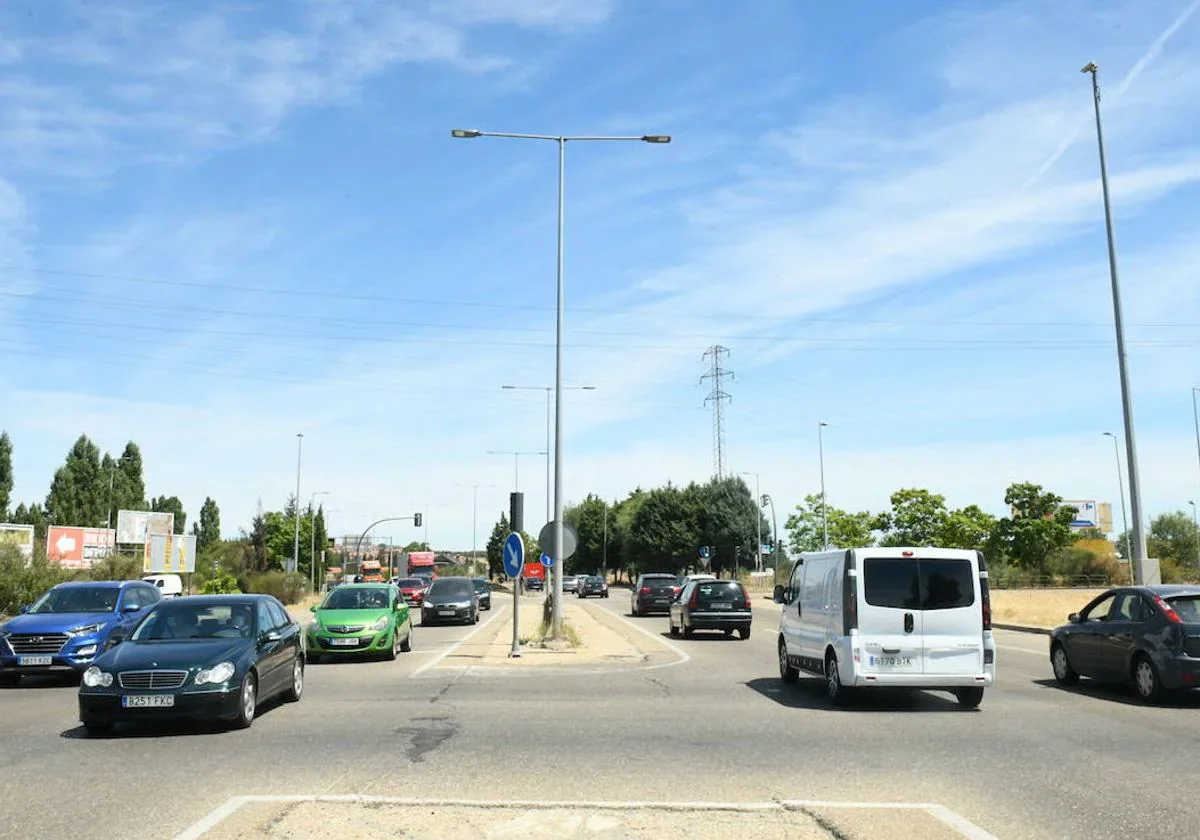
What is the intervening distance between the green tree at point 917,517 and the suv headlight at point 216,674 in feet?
250

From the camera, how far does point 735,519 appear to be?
3789 inches

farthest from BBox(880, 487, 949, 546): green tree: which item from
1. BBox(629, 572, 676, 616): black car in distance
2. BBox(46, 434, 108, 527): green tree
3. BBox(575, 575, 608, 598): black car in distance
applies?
BBox(46, 434, 108, 527): green tree

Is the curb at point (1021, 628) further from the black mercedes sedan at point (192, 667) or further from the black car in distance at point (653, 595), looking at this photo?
the black mercedes sedan at point (192, 667)

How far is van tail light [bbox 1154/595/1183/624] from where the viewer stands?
13898 millimetres

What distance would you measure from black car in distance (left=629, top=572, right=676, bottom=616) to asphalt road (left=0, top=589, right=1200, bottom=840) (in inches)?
1103

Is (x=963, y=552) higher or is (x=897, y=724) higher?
(x=963, y=552)

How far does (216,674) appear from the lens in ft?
37.6

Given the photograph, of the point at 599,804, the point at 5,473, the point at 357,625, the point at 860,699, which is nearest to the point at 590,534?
the point at 5,473

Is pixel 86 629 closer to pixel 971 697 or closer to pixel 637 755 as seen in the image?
pixel 637 755

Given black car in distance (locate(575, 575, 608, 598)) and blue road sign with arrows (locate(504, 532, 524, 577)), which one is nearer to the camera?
blue road sign with arrows (locate(504, 532, 524, 577))

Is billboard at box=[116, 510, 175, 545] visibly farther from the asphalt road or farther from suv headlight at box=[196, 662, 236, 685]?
suv headlight at box=[196, 662, 236, 685]

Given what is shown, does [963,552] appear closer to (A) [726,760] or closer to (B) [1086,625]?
(B) [1086,625]

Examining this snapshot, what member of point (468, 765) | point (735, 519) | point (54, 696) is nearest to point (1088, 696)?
point (468, 765)

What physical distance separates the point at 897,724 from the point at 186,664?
7564 mm
